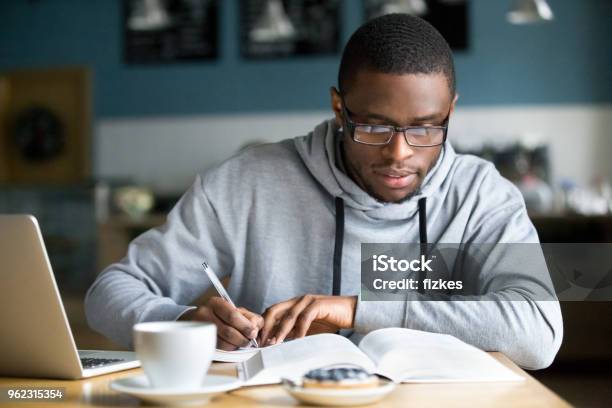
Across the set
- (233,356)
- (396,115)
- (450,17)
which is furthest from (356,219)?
(450,17)

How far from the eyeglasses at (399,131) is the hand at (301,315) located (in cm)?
31

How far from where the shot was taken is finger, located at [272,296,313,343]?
1.29 metres

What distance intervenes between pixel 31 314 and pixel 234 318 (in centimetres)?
30

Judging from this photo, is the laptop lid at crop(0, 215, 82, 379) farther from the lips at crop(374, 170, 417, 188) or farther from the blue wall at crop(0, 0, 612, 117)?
the blue wall at crop(0, 0, 612, 117)

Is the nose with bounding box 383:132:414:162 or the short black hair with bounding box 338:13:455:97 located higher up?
the short black hair with bounding box 338:13:455:97

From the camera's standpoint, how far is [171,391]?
3.07 feet

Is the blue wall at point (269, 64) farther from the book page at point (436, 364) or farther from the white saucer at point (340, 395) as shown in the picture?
the white saucer at point (340, 395)

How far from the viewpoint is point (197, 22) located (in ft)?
21.2

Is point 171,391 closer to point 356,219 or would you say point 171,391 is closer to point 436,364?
point 436,364

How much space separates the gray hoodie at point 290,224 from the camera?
67.4 inches

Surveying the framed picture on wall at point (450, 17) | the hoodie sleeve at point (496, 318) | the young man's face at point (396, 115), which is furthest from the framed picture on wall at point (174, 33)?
the hoodie sleeve at point (496, 318)

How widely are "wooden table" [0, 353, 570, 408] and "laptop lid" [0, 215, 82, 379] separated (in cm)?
4

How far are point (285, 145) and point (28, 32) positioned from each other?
5363 mm

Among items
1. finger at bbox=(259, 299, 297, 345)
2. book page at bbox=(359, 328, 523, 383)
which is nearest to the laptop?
finger at bbox=(259, 299, 297, 345)
